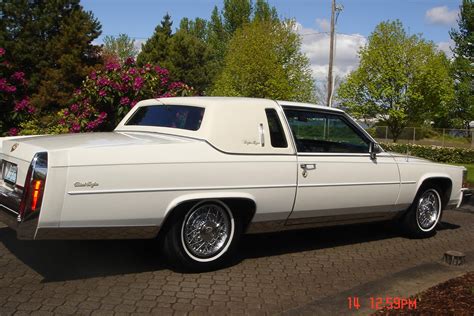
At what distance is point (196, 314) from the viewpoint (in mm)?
4004

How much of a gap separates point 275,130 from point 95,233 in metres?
2.09

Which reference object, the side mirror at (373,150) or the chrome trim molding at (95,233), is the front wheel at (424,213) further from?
the chrome trim molding at (95,233)

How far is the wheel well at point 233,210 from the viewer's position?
15.5 ft

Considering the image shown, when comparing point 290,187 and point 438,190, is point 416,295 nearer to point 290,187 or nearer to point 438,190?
point 290,187

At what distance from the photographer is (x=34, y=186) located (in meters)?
4.12

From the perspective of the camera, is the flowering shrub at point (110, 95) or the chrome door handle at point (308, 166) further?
the flowering shrub at point (110, 95)

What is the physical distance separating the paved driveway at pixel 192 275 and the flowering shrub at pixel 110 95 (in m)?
4.95

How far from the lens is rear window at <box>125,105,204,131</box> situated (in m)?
5.30

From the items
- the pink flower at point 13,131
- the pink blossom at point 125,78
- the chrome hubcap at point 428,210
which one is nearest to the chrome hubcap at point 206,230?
the chrome hubcap at point 428,210

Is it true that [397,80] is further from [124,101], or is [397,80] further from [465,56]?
[124,101]

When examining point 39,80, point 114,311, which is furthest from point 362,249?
point 39,80

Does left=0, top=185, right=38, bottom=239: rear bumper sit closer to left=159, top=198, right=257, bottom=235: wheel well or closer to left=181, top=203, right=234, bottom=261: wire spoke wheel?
left=159, top=198, right=257, bottom=235: wheel well
